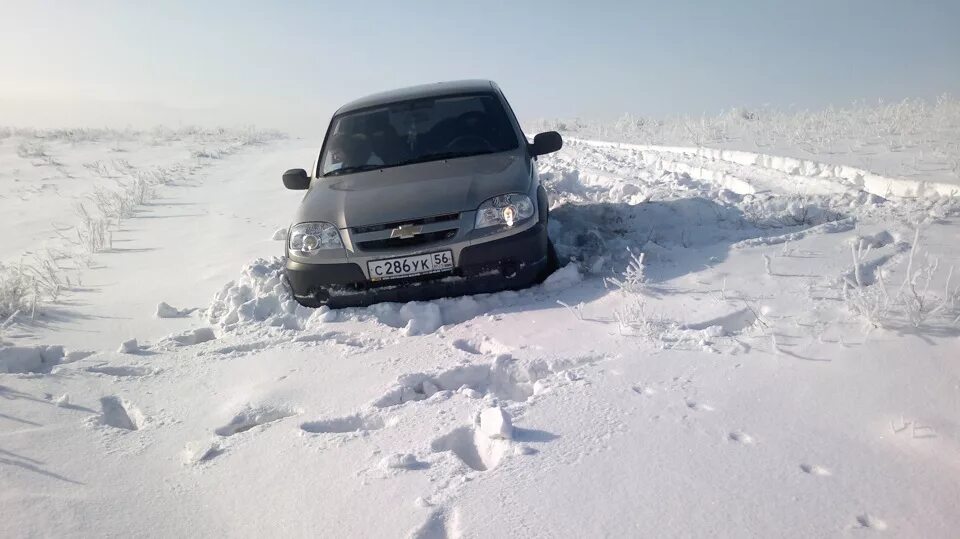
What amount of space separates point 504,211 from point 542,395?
159 centimetres

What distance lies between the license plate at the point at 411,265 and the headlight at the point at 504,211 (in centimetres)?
31

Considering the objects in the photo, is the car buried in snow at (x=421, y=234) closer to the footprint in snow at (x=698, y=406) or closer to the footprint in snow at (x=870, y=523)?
the footprint in snow at (x=698, y=406)

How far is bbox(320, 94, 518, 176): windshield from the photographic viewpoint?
181 inches

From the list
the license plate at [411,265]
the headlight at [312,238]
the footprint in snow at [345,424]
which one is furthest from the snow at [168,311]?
the footprint in snow at [345,424]

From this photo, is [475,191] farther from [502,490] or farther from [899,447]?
[899,447]

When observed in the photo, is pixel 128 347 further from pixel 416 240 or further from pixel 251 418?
pixel 416 240

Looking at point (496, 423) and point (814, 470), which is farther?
point (496, 423)

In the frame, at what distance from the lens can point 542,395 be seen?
2426 mm

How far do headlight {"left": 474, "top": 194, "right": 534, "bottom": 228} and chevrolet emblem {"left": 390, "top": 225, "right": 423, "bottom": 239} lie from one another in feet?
Answer: 1.25

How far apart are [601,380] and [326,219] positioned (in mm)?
2212

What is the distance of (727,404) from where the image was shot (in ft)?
7.18

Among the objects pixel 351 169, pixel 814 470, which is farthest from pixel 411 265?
pixel 814 470

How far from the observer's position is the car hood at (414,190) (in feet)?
12.2

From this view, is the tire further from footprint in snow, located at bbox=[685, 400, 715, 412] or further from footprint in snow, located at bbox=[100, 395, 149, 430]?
footprint in snow, located at bbox=[100, 395, 149, 430]
